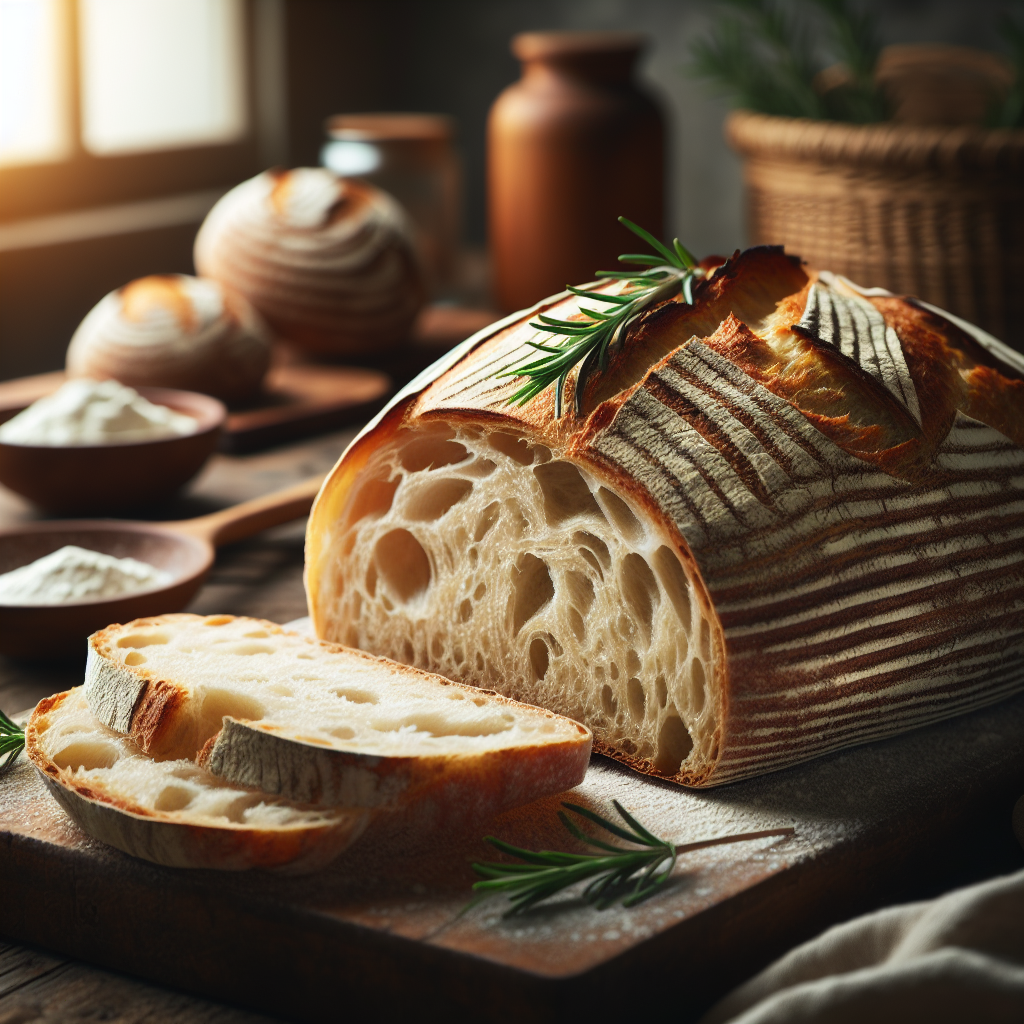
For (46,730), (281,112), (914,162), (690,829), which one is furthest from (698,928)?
(281,112)

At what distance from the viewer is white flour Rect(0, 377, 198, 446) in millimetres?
Result: 2094

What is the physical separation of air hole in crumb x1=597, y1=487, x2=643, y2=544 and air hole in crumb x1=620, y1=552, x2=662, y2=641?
0.03m

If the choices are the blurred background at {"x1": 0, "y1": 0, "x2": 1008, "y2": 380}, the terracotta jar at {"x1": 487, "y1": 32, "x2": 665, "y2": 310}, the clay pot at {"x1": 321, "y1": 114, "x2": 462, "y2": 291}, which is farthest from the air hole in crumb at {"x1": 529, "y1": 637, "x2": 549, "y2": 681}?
the clay pot at {"x1": 321, "y1": 114, "x2": 462, "y2": 291}

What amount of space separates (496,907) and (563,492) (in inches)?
17.6

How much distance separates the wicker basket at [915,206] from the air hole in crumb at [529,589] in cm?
151

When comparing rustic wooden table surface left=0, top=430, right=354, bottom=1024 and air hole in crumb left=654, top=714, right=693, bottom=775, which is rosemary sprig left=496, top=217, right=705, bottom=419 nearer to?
air hole in crumb left=654, top=714, right=693, bottom=775

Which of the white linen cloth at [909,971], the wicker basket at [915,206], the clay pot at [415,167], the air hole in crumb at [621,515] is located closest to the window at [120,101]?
the clay pot at [415,167]

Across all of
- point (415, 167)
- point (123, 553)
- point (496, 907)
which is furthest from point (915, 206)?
point (496, 907)

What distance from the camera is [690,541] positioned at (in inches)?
45.7

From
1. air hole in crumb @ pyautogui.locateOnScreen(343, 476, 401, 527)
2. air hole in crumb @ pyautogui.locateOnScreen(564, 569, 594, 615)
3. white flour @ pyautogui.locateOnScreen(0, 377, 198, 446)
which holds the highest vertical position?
air hole in crumb @ pyautogui.locateOnScreen(343, 476, 401, 527)

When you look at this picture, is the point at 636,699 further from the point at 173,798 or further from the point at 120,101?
the point at 120,101

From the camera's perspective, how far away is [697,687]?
124 centimetres

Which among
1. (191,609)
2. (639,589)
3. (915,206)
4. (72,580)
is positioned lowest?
(191,609)

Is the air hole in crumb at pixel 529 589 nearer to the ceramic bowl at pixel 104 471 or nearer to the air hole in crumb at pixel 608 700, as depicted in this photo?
the air hole in crumb at pixel 608 700
